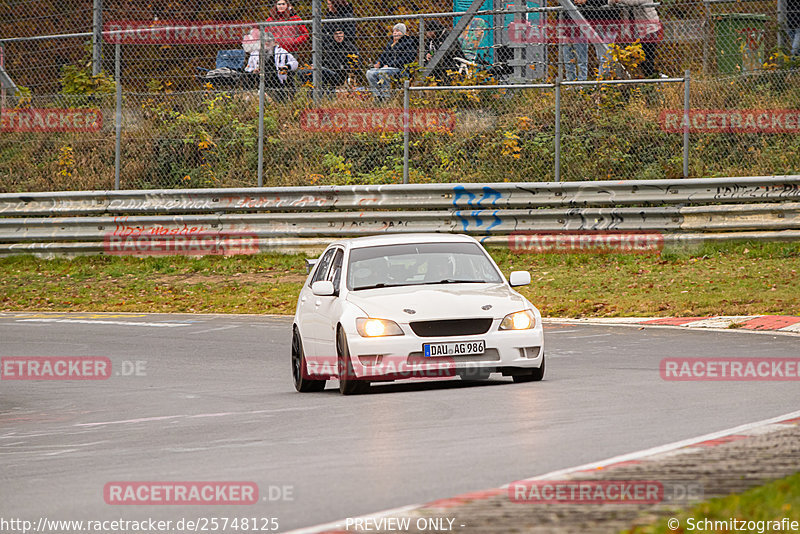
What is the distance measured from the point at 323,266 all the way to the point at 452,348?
103 inches

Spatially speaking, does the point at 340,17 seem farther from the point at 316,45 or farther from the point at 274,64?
the point at 274,64

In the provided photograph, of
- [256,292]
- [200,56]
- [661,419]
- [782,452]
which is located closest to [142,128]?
[200,56]

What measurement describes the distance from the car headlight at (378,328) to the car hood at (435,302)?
51 millimetres

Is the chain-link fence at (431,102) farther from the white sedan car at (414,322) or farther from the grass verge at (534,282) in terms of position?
the white sedan car at (414,322)

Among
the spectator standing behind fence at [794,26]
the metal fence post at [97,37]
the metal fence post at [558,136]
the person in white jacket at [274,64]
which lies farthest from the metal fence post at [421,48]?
the spectator standing behind fence at [794,26]

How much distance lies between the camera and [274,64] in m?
27.7

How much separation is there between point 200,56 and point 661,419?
21.9 metres

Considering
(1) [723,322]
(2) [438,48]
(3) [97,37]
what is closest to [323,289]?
(1) [723,322]

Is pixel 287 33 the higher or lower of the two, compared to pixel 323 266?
higher

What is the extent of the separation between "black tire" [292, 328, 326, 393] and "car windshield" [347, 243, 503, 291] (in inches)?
33.4

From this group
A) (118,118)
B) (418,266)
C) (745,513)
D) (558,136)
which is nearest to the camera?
(745,513)

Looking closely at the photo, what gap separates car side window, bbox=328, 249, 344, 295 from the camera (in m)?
13.2

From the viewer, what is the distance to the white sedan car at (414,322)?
11938 mm

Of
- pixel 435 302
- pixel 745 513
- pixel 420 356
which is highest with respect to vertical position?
pixel 435 302
